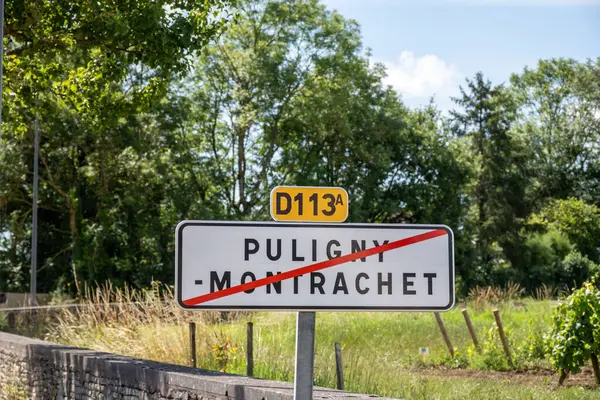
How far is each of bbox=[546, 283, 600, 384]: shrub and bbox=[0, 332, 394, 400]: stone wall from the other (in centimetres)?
655

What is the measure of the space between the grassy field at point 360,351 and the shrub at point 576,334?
338 mm

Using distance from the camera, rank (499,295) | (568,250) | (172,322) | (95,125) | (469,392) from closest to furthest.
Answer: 1. (469,392)
2. (172,322)
3. (95,125)
4. (499,295)
5. (568,250)

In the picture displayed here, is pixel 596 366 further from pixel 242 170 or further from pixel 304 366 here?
pixel 242 170

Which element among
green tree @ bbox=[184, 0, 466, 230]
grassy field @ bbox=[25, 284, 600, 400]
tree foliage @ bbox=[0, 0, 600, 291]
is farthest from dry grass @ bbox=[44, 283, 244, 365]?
green tree @ bbox=[184, 0, 466, 230]

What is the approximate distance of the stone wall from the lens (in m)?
6.15

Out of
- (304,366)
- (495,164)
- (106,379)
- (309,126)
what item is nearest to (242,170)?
(309,126)

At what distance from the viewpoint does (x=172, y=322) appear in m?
12.8

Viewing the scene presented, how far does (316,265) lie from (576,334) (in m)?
10.3

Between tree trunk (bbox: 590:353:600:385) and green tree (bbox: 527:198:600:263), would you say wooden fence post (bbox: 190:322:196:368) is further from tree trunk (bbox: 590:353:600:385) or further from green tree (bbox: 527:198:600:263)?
green tree (bbox: 527:198:600:263)

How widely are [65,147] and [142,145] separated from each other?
3.20m

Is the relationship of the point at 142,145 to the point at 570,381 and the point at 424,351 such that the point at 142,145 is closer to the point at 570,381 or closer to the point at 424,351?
the point at 424,351

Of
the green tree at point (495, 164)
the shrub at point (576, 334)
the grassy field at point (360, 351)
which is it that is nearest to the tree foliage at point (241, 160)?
the green tree at point (495, 164)

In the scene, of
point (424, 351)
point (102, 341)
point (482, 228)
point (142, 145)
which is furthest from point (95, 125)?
point (482, 228)

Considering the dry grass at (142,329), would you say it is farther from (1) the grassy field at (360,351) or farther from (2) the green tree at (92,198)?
(2) the green tree at (92,198)
